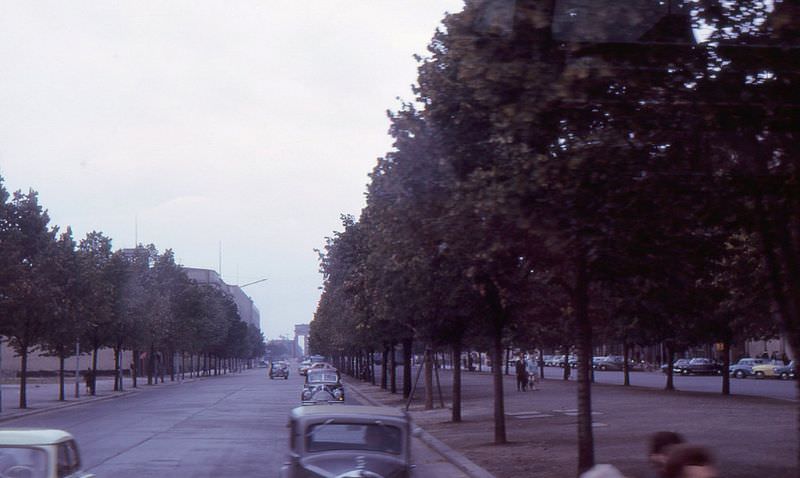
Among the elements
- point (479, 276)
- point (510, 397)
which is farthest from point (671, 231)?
point (510, 397)

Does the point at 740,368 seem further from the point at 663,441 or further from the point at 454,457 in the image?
the point at 663,441

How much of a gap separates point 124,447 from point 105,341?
3806cm

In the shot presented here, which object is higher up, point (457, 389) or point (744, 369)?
point (457, 389)

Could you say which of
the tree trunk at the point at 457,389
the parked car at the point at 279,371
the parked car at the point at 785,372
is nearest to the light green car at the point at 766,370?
the parked car at the point at 785,372

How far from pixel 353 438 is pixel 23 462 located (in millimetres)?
3588

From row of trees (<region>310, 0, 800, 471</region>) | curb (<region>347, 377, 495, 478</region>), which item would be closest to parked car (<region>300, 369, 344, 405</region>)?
curb (<region>347, 377, 495, 478</region>)

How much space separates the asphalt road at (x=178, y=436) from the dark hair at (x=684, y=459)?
13256 millimetres

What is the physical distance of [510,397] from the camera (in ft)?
155

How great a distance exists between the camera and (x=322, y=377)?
38.2 meters

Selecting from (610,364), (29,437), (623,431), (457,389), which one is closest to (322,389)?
(457,389)

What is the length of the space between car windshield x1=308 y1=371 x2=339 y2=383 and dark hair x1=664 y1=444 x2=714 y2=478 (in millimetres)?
31957

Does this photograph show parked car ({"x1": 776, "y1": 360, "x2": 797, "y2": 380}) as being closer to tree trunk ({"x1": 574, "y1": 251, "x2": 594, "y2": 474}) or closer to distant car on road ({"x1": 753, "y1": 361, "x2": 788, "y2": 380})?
distant car on road ({"x1": 753, "y1": 361, "x2": 788, "y2": 380})

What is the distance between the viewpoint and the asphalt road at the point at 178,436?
19297 mm

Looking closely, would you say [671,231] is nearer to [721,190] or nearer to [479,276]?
[721,190]
